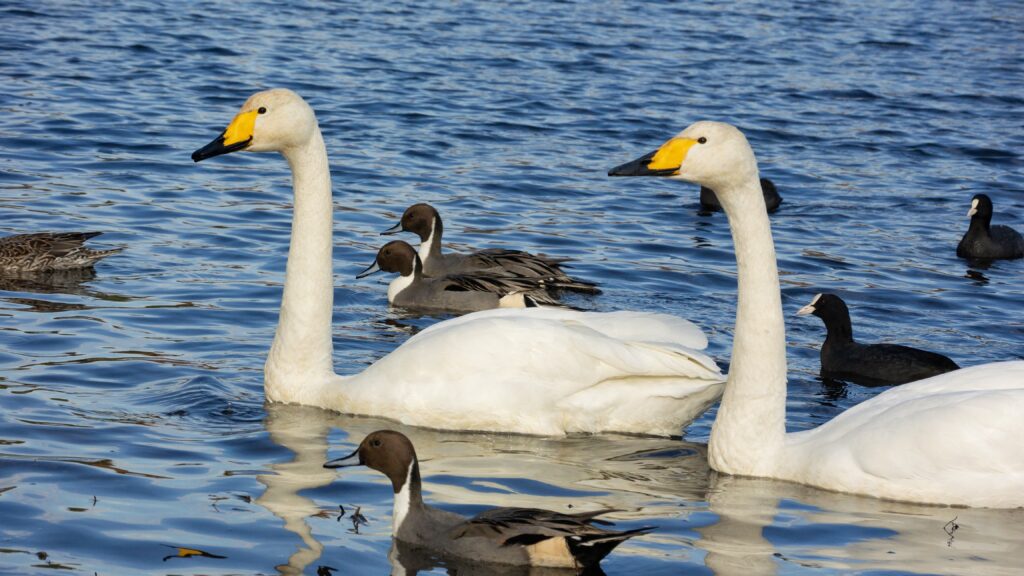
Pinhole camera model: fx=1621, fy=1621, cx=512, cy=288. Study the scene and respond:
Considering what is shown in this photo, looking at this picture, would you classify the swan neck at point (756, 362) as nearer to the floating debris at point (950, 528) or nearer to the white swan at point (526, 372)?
the white swan at point (526, 372)

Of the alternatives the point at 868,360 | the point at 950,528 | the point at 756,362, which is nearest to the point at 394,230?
the point at 868,360

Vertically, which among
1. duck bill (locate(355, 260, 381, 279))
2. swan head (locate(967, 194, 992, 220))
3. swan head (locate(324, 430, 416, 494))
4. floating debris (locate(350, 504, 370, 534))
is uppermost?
swan head (locate(967, 194, 992, 220))

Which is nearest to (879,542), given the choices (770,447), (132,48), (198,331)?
(770,447)

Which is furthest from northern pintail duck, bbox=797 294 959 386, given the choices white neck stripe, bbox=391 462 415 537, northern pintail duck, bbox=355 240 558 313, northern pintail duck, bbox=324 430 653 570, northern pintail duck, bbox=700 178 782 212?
white neck stripe, bbox=391 462 415 537

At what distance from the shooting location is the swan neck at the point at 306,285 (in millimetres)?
9164

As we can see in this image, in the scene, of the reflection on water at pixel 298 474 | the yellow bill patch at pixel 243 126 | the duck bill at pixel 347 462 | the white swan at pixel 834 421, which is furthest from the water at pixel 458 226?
the yellow bill patch at pixel 243 126

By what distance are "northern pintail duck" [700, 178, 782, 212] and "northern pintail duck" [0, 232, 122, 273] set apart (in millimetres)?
6117

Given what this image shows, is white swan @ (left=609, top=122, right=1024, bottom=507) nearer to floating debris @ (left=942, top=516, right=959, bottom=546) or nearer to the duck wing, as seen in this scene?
floating debris @ (left=942, top=516, right=959, bottom=546)

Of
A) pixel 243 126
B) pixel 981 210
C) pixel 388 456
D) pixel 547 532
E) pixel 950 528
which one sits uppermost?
pixel 243 126

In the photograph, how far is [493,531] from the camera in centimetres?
644

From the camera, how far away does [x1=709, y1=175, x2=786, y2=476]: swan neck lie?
7809mm

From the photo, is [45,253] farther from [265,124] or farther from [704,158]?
[704,158]

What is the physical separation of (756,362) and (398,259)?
574cm

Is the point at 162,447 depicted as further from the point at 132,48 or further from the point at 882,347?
the point at 132,48
